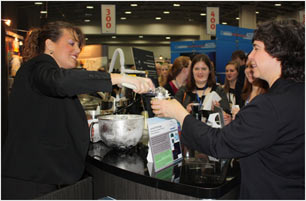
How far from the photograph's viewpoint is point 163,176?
1.27 m

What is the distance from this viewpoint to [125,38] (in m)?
19.8

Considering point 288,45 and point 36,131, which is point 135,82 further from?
point 288,45

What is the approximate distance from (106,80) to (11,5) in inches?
314

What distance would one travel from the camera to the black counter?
3.87 ft

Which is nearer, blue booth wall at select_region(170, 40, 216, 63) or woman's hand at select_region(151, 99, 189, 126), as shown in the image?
woman's hand at select_region(151, 99, 189, 126)

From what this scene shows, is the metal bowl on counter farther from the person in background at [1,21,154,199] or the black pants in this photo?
the black pants

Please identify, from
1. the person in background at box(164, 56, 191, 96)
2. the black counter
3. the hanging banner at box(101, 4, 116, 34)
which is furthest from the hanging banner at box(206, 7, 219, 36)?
the black counter

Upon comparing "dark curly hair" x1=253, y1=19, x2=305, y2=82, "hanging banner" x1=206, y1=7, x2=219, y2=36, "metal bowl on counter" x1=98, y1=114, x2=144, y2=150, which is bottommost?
"metal bowl on counter" x1=98, y1=114, x2=144, y2=150

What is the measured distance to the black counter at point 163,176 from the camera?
3.87 ft

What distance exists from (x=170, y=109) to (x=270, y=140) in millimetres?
421

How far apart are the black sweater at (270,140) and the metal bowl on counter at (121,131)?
488 millimetres

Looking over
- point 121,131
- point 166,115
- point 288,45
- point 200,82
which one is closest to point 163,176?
point 166,115

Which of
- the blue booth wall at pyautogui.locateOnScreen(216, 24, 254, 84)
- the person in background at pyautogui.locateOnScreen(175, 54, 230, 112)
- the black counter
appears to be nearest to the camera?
the black counter

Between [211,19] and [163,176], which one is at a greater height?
[211,19]
